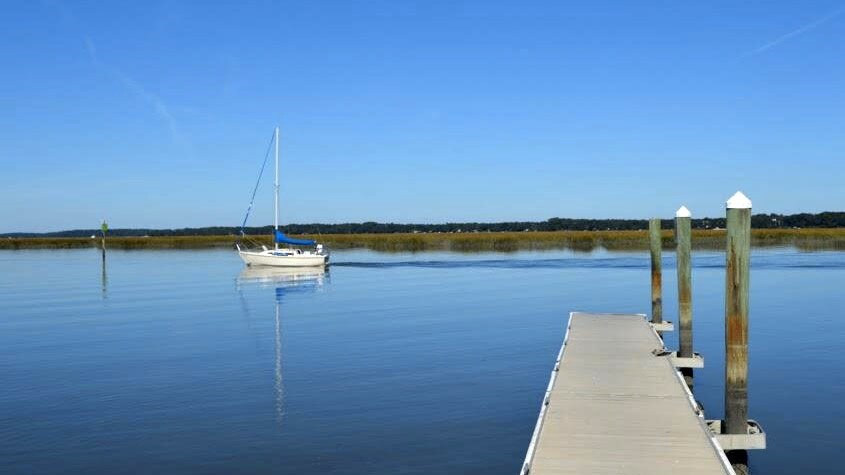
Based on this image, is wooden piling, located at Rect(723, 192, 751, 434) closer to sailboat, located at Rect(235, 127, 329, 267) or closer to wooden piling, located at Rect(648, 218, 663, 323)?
wooden piling, located at Rect(648, 218, 663, 323)

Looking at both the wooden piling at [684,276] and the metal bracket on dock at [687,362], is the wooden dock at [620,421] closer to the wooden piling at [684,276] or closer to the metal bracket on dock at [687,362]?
the metal bracket on dock at [687,362]

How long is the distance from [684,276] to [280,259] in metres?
49.6

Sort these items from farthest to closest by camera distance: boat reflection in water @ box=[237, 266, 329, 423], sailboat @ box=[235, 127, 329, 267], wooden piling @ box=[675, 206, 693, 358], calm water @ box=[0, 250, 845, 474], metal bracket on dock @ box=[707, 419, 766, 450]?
1. sailboat @ box=[235, 127, 329, 267]
2. boat reflection in water @ box=[237, 266, 329, 423]
3. wooden piling @ box=[675, 206, 693, 358]
4. calm water @ box=[0, 250, 845, 474]
5. metal bracket on dock @ box=[707, 419, 766, 450]

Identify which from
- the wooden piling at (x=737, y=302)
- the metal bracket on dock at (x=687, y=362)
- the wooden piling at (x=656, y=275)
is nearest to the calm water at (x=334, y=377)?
the metal bracket on dock at (x=687, y=362)

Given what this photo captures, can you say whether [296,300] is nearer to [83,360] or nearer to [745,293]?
[83,360]

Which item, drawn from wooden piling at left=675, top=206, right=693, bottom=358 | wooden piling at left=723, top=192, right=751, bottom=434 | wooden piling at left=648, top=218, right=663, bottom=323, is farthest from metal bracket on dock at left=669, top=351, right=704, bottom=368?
wooden piling at left=648, top=218, right=663, bottom=323

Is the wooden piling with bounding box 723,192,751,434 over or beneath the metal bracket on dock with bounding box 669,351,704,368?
over

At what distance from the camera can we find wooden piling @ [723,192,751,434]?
11883 mm

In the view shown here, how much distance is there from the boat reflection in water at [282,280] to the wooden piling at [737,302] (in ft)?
48.7

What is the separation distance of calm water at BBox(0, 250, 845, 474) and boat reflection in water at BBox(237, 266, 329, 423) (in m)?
1.30

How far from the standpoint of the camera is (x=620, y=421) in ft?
39.0

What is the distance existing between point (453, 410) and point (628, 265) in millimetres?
48847

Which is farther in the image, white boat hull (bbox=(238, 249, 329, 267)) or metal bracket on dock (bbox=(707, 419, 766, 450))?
white boat hull (bbox=(238, 249, 329, 267))

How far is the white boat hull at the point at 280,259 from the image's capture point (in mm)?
63750
